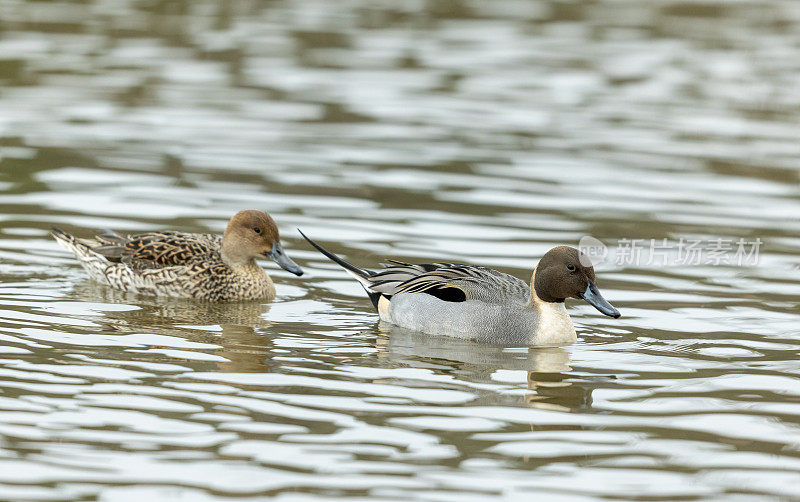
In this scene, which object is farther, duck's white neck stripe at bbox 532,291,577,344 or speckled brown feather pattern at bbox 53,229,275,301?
speckled brown feather pattern at bbox 53,229,275,301

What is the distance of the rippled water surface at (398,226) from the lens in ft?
21.2

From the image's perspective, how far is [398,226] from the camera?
1192 cm

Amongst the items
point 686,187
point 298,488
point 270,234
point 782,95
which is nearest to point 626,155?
point 686,187

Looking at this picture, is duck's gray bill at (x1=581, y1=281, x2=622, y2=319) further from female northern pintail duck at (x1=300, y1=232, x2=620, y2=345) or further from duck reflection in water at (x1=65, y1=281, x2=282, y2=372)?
duck reflection in water at (x1=65, y1=281, x2=282, y2=372)

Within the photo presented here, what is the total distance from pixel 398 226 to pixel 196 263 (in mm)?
2374

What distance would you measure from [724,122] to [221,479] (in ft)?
39.2

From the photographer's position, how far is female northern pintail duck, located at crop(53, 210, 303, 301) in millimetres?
9984

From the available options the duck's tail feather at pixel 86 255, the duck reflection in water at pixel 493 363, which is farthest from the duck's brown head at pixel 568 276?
the duck's tail feather at pixel 86 255

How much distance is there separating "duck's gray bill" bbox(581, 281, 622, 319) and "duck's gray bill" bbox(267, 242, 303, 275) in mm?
2143

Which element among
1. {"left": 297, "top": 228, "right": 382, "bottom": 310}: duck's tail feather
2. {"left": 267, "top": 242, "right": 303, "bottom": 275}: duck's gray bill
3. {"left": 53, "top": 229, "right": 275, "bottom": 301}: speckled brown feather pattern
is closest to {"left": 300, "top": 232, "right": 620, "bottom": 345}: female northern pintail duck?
{"left": 297, "top": 228, "right": 382, "bottom": 310}: duck's tail feather

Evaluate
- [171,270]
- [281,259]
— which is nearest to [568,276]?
[281,259]

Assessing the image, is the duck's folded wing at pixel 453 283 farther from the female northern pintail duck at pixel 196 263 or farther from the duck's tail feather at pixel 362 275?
the female northern pintail duck at pixel 196 263

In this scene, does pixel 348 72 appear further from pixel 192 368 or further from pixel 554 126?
pixel 192 368

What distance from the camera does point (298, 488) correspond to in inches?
235
